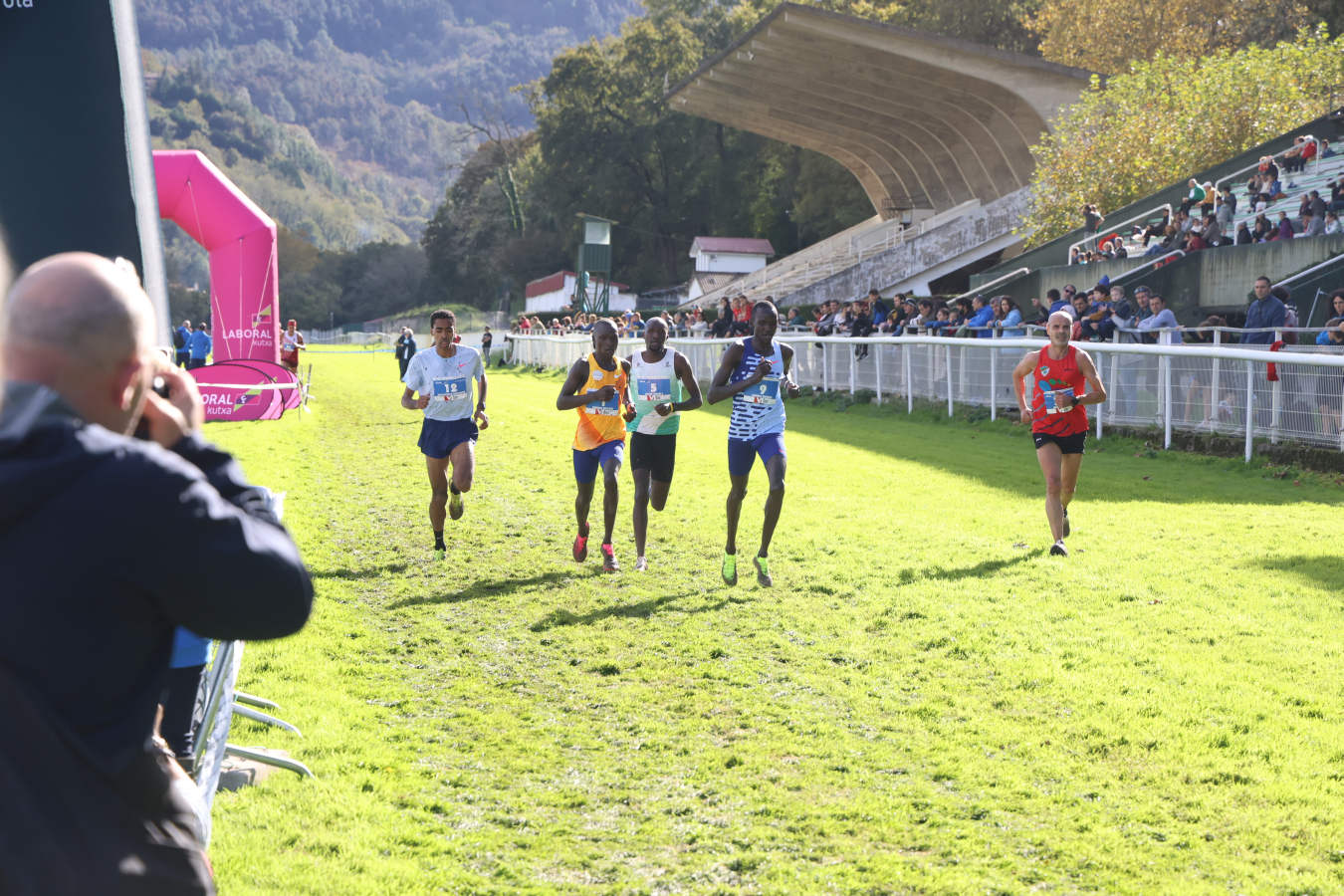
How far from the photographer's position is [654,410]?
10.1 m

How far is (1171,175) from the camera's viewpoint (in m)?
31.1

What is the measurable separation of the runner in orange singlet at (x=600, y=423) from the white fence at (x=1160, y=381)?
844cm

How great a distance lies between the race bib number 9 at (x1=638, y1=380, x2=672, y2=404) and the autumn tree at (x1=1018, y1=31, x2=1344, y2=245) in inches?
946

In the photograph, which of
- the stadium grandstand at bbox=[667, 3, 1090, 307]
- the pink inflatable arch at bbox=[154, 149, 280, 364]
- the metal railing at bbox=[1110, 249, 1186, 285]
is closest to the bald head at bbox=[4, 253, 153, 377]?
the pink inflatable arch at bbox=[154, 149, 280, 364]

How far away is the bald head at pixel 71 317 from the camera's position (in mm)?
2129

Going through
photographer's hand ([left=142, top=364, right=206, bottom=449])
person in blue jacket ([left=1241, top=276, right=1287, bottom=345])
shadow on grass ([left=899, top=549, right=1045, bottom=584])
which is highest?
person in blue jacket ([left=1241, top=276, right=1287, bottom=345])

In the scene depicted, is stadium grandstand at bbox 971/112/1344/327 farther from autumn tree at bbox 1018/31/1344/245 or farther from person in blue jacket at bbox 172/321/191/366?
person in blue jacket at bbox 172/321/191/366

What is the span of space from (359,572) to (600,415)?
7.84ft

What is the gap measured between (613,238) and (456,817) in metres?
82.7

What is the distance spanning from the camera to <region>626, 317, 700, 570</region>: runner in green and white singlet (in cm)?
1005

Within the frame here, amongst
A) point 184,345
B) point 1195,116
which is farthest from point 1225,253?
point 184,345

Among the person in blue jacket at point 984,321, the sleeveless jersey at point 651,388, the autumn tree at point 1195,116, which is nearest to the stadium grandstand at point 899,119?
the autumn tree at point 1195,116

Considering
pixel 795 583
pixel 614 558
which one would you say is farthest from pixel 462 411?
pixel 795 583

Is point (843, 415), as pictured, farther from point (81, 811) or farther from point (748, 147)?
point (748, 147)
